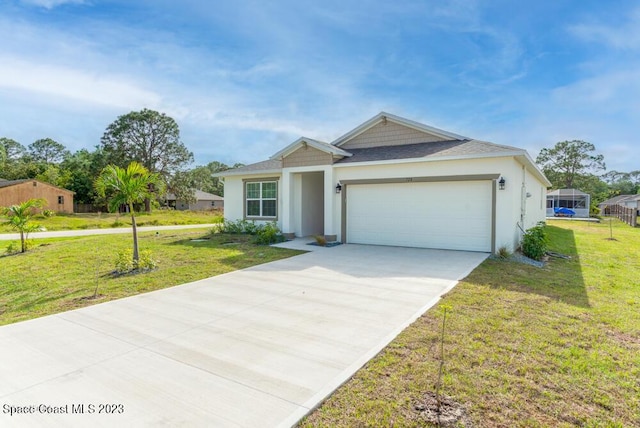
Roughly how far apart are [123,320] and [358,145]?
11.7m

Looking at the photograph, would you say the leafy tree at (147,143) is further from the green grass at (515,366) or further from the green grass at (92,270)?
the green grass at (515,366)

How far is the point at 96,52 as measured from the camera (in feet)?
38.7

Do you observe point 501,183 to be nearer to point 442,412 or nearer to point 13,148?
point 442,412

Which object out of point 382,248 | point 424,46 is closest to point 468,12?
point 424,46

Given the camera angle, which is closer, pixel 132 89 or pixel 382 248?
pixel 382 248

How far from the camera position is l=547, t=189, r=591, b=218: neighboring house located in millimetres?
40562

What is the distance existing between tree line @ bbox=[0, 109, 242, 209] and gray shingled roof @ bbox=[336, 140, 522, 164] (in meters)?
29.9

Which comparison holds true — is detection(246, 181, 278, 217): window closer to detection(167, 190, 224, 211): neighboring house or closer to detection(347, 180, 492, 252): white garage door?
detection(347, 180, 492, 252): white garage door

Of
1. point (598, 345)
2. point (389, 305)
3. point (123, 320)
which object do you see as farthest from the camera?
point (389, 305)

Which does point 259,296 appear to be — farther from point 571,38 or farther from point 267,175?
point 571,38

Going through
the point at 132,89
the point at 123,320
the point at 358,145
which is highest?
the point at 132,89

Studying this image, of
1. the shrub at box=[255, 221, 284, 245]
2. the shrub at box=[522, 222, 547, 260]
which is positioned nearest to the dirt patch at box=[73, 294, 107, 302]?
the shrub at box=[255, 221, 284, 245]

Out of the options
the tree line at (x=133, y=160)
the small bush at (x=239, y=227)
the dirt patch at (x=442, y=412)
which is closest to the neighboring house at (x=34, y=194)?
the tree line at (x=133, y=160)

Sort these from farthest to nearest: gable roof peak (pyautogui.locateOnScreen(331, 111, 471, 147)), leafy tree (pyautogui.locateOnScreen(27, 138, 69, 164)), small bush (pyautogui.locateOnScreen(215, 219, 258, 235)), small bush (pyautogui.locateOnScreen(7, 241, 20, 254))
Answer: leafy tree (pyautogui.locateOnScreen(27, 138, 69, 164))
small bush (pyautogui.locateOnScreen(215, 219, 258, 235))
gable roof peak (pyautogui.locateOnScreen(331, 111, 471, 147))
small bush (pyautogui.locateOnScreen(7, 241, 20, 254))
